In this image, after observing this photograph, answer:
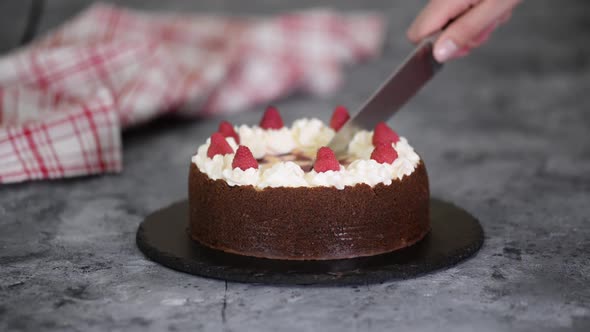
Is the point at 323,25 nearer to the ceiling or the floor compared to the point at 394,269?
nearer to the ceiling

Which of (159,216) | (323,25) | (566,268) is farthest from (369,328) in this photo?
(323,25)

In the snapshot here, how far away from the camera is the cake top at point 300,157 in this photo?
1707 millimetres

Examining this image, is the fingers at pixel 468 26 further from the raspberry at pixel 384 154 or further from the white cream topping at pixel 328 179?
the white cream topping at pixel 328 179

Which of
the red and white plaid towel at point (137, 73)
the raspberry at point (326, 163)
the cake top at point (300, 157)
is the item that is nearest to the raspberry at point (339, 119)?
the cake top at point (300, 157)

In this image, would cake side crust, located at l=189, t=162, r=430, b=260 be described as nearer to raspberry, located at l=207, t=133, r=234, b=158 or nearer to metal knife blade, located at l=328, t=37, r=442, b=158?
raspberry, located at l=207, t=133, r=234, b=158

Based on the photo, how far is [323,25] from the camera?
386cm

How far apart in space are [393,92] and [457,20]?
0.72 ft

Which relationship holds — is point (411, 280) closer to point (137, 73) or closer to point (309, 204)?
point (309, 204)

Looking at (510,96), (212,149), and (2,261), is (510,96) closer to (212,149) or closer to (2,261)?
(212,149)

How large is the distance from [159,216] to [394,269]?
0.63 m

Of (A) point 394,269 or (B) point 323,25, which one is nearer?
(A) point 394,269

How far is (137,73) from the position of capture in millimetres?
2996

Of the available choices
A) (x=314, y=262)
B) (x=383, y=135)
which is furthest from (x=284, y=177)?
(x=383, y=135)

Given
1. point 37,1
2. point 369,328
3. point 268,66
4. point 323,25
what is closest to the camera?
point 369,328
